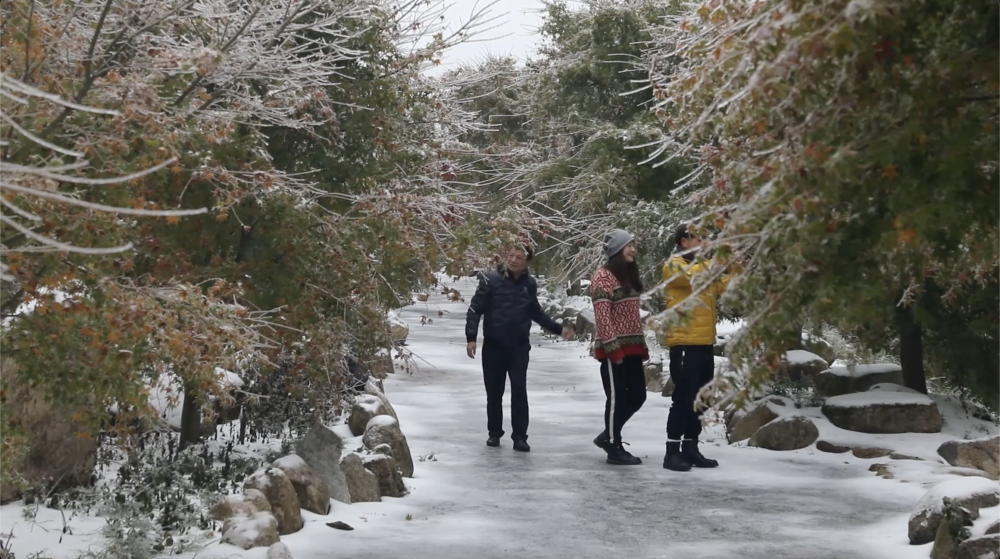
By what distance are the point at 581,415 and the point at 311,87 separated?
6.02 metres

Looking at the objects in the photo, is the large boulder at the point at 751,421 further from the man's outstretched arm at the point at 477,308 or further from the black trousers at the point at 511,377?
the man's outstretched arm at the point at 477,308

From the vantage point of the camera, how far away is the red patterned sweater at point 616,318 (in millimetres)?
9656

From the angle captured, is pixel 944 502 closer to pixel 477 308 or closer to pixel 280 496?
pixel 280 496

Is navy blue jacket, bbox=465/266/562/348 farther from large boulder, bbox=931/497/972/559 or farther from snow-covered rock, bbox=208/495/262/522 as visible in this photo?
large boulder, bbox=931/497/972/559

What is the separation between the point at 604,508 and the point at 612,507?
2.5 inches

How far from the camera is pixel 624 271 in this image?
32.0 ft

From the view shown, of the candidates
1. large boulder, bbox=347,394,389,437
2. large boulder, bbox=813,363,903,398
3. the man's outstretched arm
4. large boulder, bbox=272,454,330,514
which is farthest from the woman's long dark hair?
large boulder, bbox=813,363,903,398

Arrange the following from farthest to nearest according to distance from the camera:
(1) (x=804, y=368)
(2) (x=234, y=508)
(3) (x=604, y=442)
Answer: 1. (1) (x=804, y=368)
2. (3) (x=604, y=442)
3. (2) (x=234, y=508)

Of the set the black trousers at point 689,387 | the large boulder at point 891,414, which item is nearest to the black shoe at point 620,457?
the black trousers at point 689,387

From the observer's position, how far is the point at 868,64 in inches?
149

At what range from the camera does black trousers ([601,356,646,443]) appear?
9.89 m

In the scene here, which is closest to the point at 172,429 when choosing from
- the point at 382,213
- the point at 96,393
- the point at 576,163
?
the point at 382,213

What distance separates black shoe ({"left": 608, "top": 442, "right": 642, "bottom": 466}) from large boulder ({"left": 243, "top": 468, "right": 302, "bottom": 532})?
3.36m

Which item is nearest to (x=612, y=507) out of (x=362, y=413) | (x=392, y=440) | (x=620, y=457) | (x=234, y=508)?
(x=620, y=457)
